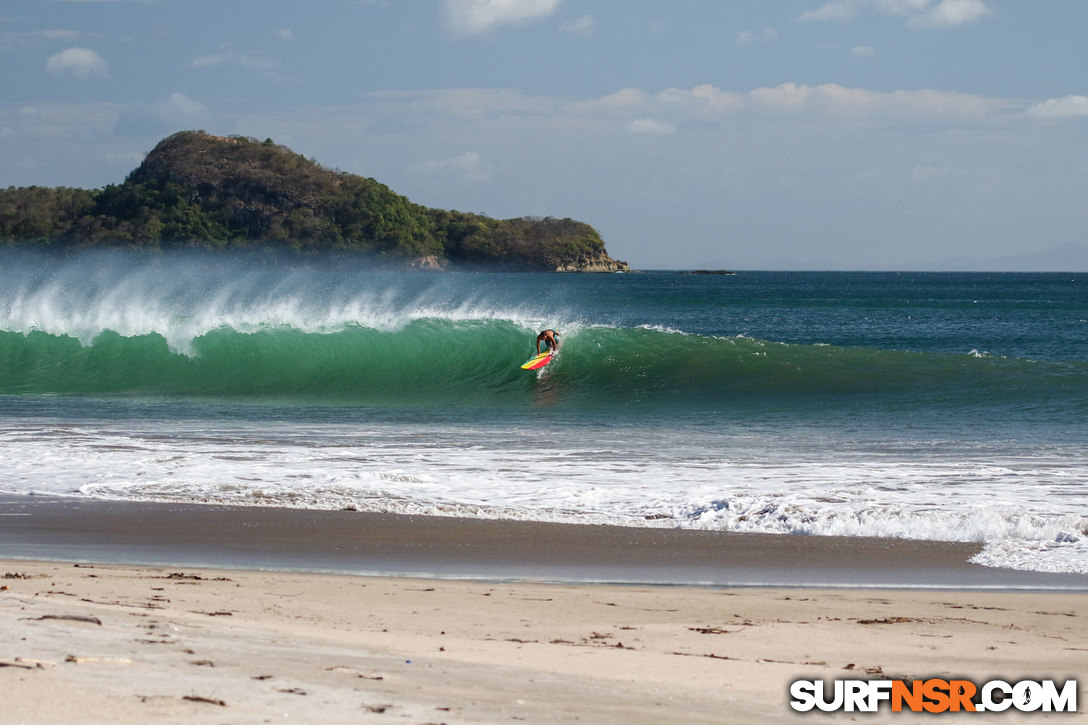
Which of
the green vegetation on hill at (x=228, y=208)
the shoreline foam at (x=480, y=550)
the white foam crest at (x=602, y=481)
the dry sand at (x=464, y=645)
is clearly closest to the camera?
the dry sand at (x=464, y=645)

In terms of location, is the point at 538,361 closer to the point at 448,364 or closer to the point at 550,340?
the point at 550,340

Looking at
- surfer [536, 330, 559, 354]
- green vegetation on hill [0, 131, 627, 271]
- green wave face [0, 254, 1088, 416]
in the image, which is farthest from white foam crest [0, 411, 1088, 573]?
green vegetation on hill [0, 131, 627, 271]

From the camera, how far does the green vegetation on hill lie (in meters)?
115

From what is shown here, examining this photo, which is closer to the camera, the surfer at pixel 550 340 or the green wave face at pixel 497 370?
the green wave face at pixel 497 370

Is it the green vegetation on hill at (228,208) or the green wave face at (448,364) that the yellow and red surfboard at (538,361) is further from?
the green vegetation on hill at (228,208)

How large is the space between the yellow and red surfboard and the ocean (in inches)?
5.9

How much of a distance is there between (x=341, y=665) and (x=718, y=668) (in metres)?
1.39

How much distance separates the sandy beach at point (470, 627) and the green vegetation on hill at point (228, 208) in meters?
115

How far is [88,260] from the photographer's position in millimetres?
100625

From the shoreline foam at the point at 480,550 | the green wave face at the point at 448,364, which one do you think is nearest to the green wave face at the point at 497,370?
the green wave face at the point at 448,364

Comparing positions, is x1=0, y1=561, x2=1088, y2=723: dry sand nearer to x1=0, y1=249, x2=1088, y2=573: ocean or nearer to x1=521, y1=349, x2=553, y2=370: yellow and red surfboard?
x1=0, y1=249, x2=1088, y2=573: ocean

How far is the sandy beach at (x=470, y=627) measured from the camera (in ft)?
10.3

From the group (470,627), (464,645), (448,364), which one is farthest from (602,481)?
(448,364)

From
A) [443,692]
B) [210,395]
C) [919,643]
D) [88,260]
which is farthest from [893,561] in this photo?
[88,260]
